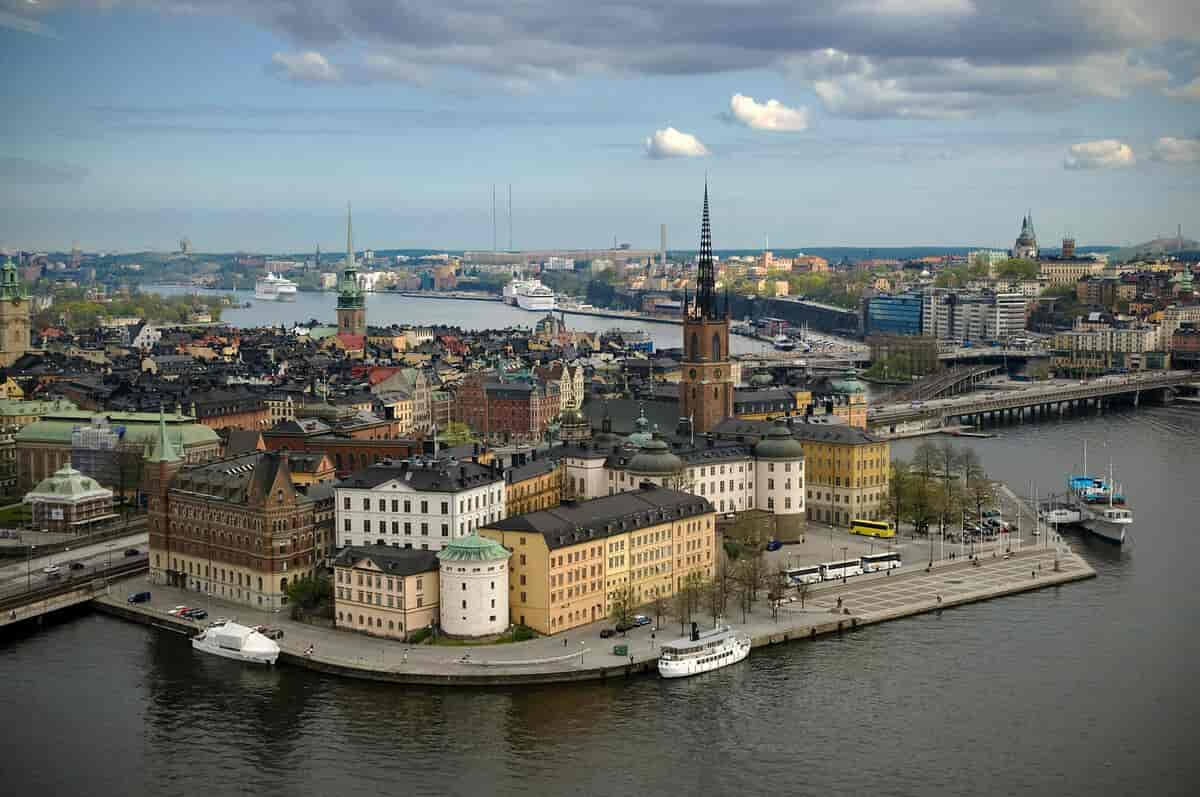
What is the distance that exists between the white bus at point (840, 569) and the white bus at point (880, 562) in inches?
11.9

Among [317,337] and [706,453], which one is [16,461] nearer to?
[706,453]

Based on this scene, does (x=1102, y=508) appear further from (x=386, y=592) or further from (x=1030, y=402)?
(x=1030, y=402)

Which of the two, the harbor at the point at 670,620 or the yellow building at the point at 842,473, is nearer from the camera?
the harbor at the point at 670,620

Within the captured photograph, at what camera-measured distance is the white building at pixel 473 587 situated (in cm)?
4369

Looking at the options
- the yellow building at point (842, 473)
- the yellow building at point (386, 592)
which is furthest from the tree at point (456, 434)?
the yellow building at point (386, 592)

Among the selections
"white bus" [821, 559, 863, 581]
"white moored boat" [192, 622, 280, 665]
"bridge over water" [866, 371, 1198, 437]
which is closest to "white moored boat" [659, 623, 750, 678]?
"white bus" [821, 559, 863, 581]

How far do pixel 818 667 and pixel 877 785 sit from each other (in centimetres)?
843

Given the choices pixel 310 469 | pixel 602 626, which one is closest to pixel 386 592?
pixel 602 626

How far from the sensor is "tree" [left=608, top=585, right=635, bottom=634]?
45844 mm

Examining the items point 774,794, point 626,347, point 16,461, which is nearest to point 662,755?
point 774,794

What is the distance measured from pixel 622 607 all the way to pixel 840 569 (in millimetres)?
10078

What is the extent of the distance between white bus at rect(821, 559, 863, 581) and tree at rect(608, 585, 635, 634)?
26.8ft

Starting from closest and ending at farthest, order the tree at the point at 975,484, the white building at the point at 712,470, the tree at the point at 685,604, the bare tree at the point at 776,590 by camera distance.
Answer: the tree at the point at 685,604
the bare tree at the point at 776,590
the white building at the point at 712,470
the tree at the point at 975,484

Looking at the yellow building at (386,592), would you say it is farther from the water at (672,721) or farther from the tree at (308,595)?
the water at (672,721)
